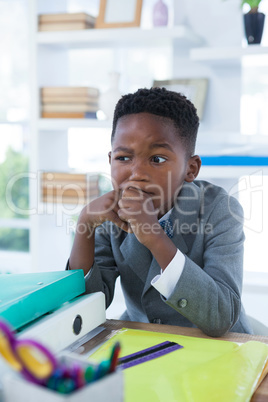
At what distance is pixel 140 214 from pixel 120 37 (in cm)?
178

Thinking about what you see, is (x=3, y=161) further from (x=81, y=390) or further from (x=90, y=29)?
(x=81, y=390)

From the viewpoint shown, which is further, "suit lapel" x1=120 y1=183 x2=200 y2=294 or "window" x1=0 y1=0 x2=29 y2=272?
"window" x1=0 y1=0 x2=29 y2=272

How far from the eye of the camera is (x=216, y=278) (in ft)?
3.77

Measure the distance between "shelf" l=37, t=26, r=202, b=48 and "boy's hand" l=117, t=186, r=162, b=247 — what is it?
1.58m

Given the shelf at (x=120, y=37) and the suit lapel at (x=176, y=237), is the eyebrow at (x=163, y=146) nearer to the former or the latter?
the suit lapel at (x=176, y=237)

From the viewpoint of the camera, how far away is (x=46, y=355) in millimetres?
487

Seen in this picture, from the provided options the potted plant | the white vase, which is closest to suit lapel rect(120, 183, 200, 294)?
the potted plant

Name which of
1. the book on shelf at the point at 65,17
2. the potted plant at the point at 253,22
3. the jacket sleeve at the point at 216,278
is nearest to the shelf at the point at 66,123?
the book on shelf at the point at 65,17

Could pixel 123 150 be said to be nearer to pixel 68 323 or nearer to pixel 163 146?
pixel 163 146

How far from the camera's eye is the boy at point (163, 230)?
42.1 inches

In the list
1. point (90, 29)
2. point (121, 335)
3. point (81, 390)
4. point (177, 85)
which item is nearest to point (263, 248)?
point (177, 85)

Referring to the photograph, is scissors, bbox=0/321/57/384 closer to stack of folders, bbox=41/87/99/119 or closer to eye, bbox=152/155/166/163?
eye, bbox=152/155/166/163

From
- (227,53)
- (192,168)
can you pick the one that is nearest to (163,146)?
(192,168)

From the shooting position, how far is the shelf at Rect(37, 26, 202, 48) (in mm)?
2510
